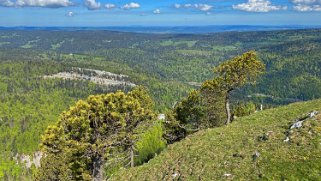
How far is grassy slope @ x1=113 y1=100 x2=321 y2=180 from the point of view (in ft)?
90.6

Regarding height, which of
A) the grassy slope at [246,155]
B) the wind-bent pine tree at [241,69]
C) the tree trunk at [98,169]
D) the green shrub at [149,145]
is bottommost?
the green shrub at [149,145]

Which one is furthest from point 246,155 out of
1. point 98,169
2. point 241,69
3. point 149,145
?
point 149,145

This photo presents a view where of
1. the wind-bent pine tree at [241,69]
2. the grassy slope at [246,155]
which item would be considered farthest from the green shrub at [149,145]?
the grassy slope at [246,155]

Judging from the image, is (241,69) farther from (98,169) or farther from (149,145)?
(149,145)

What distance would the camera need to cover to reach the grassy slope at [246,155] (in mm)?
27625

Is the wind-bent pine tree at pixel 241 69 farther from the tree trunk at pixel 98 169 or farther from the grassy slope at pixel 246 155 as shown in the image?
the tree trunk at pixel 98 169

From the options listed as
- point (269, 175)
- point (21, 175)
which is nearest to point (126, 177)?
point (269, 175)

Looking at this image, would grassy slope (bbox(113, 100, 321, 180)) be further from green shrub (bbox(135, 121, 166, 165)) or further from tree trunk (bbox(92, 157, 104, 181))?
green shrub (bbox(135, 121, 166, 165))

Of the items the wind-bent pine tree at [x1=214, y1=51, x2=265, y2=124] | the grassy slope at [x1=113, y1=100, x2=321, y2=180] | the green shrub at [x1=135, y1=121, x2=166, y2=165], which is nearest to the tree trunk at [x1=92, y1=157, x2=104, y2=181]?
the grassy slope at [x1=113, y1=100, x2=321, y2=180]

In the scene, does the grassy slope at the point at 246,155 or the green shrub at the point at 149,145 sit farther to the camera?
the green shrub at the point at 149,145

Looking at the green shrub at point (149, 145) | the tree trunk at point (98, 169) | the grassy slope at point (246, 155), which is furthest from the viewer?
the green shrub at point (149, 145)

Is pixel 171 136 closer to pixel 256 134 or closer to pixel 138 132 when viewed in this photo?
pixel 138 132

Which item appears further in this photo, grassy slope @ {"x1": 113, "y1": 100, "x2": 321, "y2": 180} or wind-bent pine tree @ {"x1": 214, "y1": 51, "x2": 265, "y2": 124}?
wind-bent pine tree @ {"x1": 214, "y1": 51, "x2": 265, "y2": 124}

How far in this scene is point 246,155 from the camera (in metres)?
32.0
